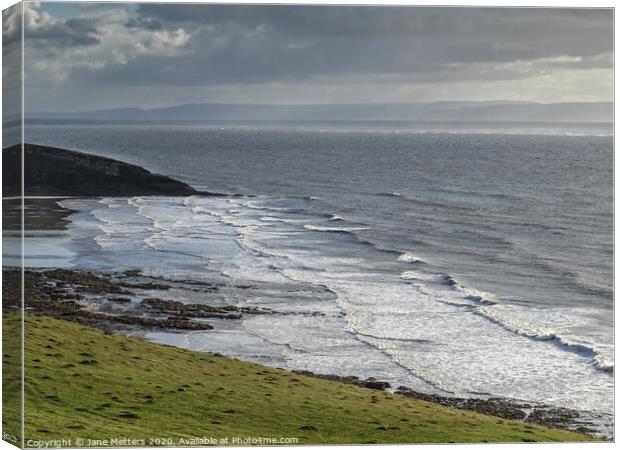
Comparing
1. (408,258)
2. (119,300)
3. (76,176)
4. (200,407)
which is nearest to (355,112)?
(408,258)

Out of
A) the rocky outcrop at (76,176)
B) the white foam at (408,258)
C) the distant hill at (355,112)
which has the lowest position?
the white foam at (408,258)

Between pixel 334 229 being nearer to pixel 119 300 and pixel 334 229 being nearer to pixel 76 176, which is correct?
pixel 119 300

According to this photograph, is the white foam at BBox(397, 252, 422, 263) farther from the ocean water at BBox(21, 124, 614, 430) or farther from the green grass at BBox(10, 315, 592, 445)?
the green grass at BBox(10, 315, 592, 445)

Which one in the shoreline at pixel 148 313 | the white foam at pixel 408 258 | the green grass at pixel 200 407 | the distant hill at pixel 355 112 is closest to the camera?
the green grass at pixel 200 407

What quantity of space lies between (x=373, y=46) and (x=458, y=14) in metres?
2.43

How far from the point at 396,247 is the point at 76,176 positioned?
963 cm

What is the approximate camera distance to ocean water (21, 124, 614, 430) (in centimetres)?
3284

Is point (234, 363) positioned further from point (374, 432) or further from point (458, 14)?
point (458, 14)

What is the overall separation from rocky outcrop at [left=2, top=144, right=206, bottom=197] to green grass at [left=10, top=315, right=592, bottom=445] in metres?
3.78

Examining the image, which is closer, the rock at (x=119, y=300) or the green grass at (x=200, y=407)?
the green grass at (x=200, y=407)

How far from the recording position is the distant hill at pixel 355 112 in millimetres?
34000

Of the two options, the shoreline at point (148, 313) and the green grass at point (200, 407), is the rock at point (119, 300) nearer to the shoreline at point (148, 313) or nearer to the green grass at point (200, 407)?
the shoreline at point (148, 313)

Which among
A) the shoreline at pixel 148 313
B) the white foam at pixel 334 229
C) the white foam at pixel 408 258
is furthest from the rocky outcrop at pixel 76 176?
the white foam at pixel 408 258

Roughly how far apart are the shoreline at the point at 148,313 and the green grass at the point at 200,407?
0.61 meters
